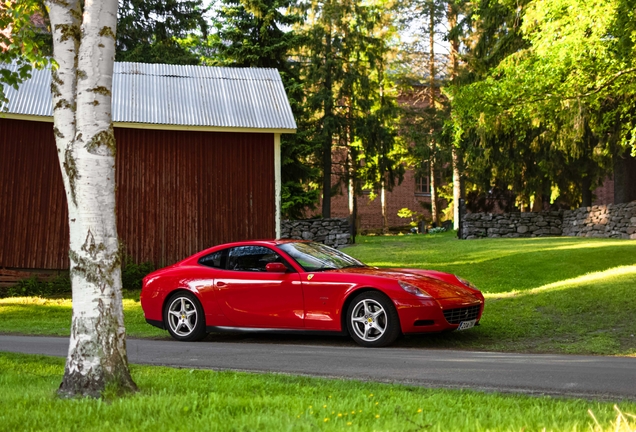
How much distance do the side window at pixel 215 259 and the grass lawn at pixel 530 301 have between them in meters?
2.12

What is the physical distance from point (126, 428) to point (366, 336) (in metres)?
5.68

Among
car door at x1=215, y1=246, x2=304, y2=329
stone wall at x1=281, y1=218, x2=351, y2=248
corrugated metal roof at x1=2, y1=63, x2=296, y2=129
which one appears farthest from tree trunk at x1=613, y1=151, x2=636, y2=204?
car door at x1=215, y1=246, x2=304, y2=329

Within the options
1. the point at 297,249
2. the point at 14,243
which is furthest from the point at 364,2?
the point at 297,249

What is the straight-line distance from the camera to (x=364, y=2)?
46062 mm

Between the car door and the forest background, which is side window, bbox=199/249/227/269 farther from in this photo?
the forest background

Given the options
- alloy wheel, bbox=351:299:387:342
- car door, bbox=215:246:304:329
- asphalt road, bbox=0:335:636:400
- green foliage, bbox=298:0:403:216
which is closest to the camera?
asphalt road, bbox=0:335:636:400

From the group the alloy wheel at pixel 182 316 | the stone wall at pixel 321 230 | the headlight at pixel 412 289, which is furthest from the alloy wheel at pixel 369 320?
the stone wall at pixel 321 230

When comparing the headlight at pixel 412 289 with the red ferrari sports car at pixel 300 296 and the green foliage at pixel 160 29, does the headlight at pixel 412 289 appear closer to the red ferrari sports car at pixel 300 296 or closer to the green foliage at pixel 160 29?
the red ferrari sports car at pixel 300 296

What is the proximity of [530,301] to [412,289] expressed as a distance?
4.68 meters

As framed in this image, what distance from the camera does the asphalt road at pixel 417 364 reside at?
7.17 meters

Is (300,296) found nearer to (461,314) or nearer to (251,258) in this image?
(251,258)

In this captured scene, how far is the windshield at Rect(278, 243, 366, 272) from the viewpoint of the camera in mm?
11352

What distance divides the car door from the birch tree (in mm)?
4817

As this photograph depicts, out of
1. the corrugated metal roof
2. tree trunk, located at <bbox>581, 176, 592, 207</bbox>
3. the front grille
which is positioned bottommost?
the front grille
